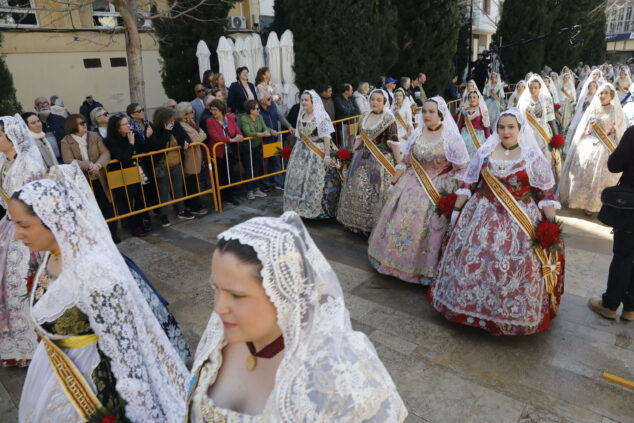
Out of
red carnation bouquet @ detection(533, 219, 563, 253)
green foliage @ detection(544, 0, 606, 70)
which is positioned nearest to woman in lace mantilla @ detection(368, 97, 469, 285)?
red carnation bouquet @ detection(533, 219, 563, 253)

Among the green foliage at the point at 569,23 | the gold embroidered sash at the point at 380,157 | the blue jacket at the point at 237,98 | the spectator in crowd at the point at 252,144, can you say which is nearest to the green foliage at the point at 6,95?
the blue jacket at the point at 237,98

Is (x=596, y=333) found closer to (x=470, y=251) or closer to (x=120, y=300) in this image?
(x=470, y=251)

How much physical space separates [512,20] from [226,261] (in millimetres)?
20431

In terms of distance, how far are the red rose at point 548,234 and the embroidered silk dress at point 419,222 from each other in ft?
3.59

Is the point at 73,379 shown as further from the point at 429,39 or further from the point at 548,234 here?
the point at 429,39

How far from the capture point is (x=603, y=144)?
271 inches

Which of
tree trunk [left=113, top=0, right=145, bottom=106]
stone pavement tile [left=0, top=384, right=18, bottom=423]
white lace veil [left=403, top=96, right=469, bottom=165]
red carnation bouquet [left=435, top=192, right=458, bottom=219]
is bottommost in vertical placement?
stone pavement tile [left=0, top=384, right=18, bottom=423]

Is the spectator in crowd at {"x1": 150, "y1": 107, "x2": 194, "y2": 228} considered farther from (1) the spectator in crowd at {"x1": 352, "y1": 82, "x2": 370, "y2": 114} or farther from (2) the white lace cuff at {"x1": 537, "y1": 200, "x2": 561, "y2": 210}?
(2) the white lace cuff at {"x1": 537, "y1": 200, "x2": 561, "y2": 210}

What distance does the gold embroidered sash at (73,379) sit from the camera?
221 centimetres

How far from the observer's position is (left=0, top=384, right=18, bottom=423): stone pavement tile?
3.29 m

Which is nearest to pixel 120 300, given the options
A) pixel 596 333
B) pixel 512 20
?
pixel 596 333

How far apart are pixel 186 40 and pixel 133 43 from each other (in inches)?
130

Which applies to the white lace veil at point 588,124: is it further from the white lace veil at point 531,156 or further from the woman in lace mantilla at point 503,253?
the woman in lace mantilla at point 503,253

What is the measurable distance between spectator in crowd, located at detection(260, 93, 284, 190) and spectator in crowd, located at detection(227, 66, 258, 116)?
54 cm
